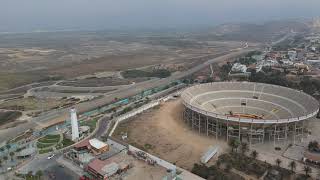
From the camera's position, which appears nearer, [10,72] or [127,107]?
[127,107]

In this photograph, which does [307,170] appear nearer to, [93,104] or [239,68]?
[93,104]

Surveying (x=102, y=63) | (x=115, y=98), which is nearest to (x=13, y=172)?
(x=115, y=98)

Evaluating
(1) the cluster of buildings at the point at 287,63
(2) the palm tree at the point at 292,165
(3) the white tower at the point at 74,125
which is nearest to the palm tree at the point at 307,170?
(2) the palm tree at the point at 292,165

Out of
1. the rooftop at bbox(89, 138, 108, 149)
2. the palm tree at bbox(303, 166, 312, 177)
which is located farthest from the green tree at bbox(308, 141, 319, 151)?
the rooftop at bbox(89, 138, 108, 149)

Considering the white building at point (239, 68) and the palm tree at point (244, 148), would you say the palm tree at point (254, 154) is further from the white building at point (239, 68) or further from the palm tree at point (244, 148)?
the white building at point (239, 68)

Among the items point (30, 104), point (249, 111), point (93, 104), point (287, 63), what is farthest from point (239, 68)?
point (30, 104)

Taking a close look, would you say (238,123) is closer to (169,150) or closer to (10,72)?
(169,150)
